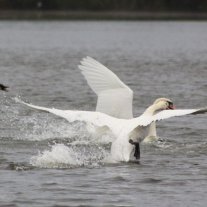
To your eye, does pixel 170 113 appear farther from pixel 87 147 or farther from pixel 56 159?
pixel 87 147

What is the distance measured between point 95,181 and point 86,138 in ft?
12.4

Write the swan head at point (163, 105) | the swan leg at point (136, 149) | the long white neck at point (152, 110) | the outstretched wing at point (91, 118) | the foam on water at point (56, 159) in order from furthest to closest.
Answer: the swan head at point (163, 105) < the long white neck at point (152, 110) < the swan leg at point (136, 149) < the foam on water at point (56, 159) < the outstretched wing at point (91, 118)

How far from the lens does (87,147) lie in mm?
16891

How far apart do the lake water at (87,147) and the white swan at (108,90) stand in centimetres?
64

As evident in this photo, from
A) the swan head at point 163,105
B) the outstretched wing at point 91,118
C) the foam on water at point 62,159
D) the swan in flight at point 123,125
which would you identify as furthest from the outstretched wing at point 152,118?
the foam on water at point 62,159

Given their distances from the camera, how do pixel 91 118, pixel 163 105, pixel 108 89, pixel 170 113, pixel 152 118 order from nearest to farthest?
pixel 170 113
pixel 152 118
pixel 91 118
pixel 163 105
pixel 108 89

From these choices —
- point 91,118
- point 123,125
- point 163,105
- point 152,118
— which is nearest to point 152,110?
point 163,105

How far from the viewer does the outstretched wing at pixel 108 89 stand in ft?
52.2

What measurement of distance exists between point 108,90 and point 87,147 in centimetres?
121

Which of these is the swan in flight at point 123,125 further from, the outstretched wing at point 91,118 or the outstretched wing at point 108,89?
the outstretched wing at point 108,89

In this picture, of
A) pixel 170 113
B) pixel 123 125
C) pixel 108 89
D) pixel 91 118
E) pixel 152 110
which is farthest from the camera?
pixel 108 89

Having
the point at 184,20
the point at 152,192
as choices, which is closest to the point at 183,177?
the point at 152,192

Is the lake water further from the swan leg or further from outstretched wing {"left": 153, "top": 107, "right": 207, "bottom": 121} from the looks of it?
outstretched wing {"left": 153, "top": 107, "right": 207, "bottom": 121}

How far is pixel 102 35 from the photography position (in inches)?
2832
